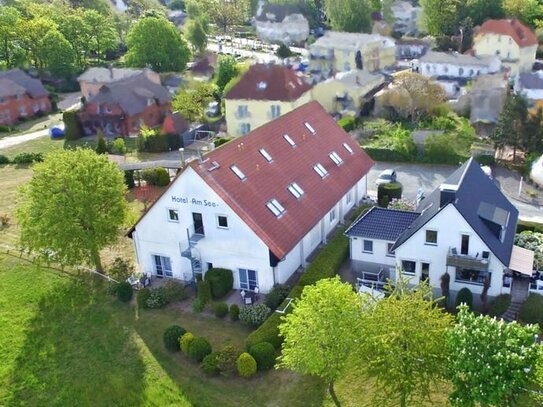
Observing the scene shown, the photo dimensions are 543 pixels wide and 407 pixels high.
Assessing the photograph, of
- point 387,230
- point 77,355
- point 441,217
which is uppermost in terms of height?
point 441,217

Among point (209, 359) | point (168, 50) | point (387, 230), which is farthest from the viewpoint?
point (168, 50)

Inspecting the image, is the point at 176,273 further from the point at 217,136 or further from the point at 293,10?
the point at 293,10

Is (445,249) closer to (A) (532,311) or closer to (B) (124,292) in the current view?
(A) (532,311)

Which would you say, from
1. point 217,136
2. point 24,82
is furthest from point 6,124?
point 217,136

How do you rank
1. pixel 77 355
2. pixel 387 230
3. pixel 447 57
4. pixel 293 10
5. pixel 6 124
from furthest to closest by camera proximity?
pixel 293 10, pixel 447 57, pixel 6 124, pixel 387 230, pixel 77 355

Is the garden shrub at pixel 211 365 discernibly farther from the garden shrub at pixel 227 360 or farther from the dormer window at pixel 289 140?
the dormer window at pixel 289 140

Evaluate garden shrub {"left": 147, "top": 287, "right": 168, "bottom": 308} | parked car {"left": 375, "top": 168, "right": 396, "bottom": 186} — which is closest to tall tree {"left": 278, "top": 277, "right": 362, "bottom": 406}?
garden shrub {"left": 147, "top": 287, "right": 168, "bottom": 308}

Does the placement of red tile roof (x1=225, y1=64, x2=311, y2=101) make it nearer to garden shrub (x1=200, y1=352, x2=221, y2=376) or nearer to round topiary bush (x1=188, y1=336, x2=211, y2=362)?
round topiary bush (x1=188, y1=336, x2=211, y2=362)
